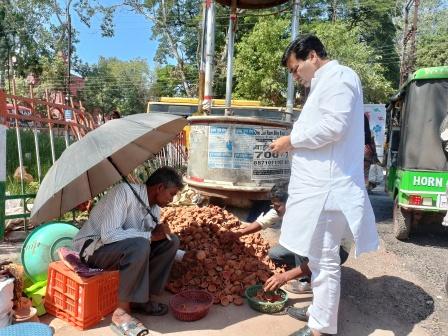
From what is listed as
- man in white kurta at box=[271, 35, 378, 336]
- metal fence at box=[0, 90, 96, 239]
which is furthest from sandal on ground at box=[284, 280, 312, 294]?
metal fence at box=[0, 90, 96, 239]

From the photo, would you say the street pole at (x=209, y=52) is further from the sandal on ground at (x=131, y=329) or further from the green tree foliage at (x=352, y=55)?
the green tree foliage at (x=352, y=55)

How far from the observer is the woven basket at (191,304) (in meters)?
2.80

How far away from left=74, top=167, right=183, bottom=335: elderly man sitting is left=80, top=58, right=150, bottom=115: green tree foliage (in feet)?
79.8

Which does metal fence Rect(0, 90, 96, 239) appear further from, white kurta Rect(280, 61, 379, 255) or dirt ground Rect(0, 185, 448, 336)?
white kurta Rect(280, 61, 379, 255)

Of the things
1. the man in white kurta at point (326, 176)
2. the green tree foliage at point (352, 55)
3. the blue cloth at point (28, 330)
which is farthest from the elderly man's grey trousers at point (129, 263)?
the green tree foliage at point (352, 55)

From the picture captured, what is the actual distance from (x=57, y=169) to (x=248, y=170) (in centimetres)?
285

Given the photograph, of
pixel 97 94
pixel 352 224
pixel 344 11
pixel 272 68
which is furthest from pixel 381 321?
pixel 97 94

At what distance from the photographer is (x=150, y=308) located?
9.44ft

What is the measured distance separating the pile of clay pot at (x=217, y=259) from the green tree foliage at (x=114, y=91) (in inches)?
921

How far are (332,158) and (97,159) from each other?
139cm

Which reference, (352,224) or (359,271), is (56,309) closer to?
(352,224)

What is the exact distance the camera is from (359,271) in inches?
155

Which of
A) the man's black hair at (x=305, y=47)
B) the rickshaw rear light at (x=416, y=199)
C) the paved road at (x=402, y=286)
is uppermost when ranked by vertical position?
the man's black hair at (x=305, y=47)

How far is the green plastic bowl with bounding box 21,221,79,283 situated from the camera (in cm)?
309
